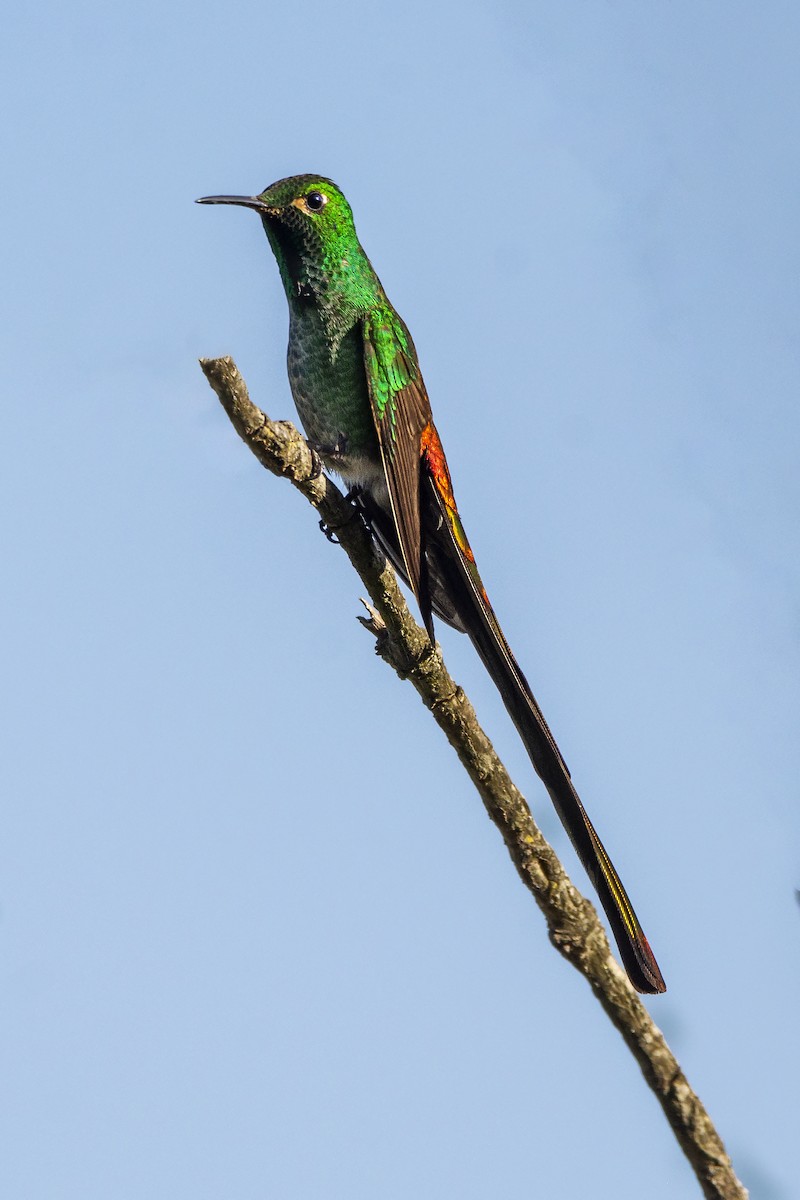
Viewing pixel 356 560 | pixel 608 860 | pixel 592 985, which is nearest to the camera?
pixel 592 985

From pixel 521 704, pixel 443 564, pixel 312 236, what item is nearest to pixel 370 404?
pixel 443 564

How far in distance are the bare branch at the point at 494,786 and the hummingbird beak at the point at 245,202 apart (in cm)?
221

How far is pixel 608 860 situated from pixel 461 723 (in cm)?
84

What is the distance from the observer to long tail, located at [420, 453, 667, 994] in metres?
4.93

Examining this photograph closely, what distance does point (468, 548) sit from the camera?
21.3 ft

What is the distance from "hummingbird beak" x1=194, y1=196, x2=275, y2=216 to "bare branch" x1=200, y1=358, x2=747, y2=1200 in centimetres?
221

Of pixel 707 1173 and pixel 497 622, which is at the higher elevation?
pixel 497 622

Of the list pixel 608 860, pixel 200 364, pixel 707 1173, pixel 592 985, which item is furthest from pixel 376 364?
pixel 707 1173

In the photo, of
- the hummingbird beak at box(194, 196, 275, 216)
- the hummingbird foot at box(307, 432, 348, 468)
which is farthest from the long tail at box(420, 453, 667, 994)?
the hummingbird beak at box(194, 196, 275, 216)

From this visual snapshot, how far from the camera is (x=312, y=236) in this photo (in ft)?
23.7

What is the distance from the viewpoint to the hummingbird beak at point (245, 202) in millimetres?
7004

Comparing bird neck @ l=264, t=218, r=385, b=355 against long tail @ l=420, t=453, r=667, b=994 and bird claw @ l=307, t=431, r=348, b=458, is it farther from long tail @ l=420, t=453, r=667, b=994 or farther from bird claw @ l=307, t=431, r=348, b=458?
long tail @ l=420, t=453, r=667, b=994

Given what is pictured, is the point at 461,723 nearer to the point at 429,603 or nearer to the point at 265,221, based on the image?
the point at 429,603

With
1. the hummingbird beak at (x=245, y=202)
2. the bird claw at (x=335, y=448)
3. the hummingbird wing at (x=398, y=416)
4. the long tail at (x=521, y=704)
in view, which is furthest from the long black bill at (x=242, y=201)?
the long tail at (x=521, y=704)
